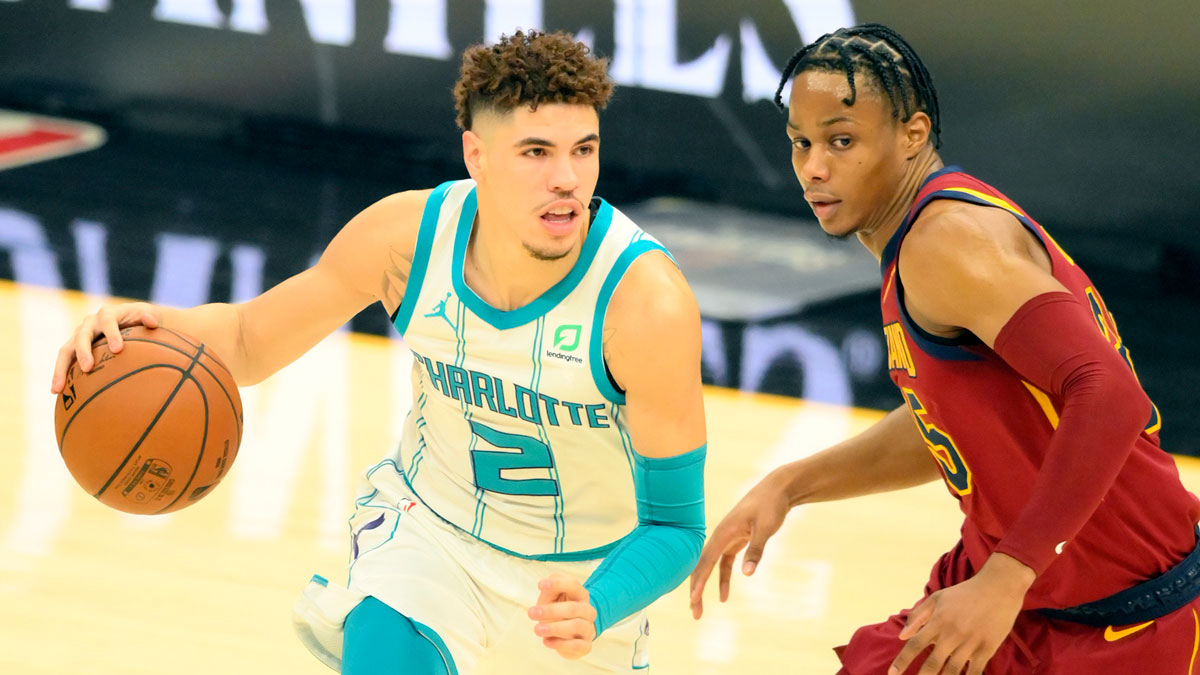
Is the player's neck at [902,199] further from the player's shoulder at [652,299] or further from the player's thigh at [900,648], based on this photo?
the player's thigh at [900,648]

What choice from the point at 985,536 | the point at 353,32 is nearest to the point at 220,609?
the point at 985,536

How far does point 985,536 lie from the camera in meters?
3.13

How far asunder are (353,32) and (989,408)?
782 centimetres

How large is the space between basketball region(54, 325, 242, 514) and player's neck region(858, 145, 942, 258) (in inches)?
60.4

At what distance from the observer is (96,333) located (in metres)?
3.42

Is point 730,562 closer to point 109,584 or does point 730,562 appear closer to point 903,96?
point 903,96

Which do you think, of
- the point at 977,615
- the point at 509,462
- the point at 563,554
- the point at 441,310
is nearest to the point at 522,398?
the point at 509,462

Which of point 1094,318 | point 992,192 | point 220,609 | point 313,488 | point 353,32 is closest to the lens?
point 1094,318

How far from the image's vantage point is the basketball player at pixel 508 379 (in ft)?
10.6

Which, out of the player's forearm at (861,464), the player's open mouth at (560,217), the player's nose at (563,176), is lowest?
the player's forearm at (861,464)

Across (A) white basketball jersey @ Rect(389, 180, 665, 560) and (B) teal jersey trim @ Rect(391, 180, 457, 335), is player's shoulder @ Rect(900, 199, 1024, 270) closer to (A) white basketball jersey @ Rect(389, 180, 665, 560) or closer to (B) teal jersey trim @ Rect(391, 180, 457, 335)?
(A) white basketball jersey @ Rect(389, 180, 665, 560)

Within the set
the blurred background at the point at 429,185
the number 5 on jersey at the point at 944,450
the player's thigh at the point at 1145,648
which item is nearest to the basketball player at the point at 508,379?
the number 5 on jersey at the point at 944,450

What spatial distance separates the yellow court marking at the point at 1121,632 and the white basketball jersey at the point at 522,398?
3.57 feet

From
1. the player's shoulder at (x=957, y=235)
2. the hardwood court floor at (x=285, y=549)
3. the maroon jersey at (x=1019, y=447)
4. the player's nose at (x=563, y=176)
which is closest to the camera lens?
the player's shoulder at (x=957, y=235)
